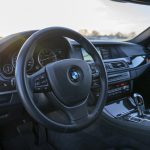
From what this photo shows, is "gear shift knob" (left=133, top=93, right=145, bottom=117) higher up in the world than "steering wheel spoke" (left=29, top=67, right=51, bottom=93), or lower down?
lower down

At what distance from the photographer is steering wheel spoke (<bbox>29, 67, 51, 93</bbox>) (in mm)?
1366

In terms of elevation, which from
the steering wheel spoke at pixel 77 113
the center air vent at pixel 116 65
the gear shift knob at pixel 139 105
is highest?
the steering wheel spoke at pixel 77 113

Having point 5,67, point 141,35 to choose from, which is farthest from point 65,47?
point 141,35

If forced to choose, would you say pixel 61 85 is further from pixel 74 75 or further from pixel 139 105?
pixel 139 105

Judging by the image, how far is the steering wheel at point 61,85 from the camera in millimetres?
1333

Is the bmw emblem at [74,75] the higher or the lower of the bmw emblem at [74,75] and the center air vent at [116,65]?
the higher

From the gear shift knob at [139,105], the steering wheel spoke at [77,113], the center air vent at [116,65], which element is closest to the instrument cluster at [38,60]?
the steering wheel spoke at [77,113]

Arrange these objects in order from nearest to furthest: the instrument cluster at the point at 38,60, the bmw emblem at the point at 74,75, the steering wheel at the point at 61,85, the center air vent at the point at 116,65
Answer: the steering wheel at the point at 61,85 → the bmw emblem at the point at 74,75 → the instrument cluster at the point at 38,60 → the center air vent at the point at 116,65

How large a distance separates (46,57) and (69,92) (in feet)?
1.06

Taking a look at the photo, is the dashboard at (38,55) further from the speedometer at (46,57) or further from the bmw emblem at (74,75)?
the bmw emblem at (74,75)

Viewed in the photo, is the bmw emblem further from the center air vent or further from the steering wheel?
the center air vent

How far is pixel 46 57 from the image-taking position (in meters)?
1.68

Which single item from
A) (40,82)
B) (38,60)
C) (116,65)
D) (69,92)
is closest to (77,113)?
(69,92)

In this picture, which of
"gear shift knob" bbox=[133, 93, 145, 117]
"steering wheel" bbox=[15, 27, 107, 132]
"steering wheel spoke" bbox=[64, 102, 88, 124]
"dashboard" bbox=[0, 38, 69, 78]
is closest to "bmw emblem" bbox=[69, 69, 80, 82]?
"steering wheel" bbox=[15, 27, 107, 132]
